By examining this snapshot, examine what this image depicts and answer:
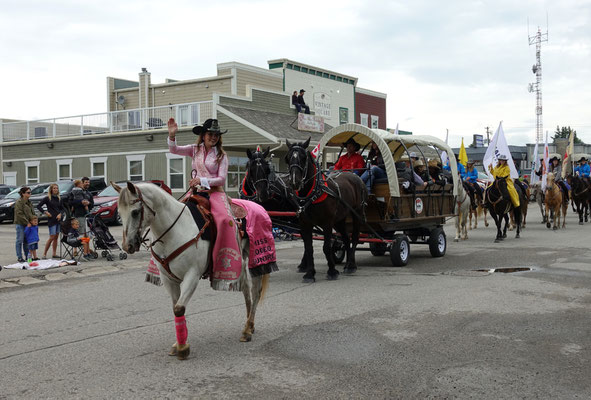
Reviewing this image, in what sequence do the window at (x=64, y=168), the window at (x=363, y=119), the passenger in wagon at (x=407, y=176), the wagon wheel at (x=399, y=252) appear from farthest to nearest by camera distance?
the window at (x=363, y=119), the window at (x=64, y=168), the passenger in wagon at (x=407, y=176), the wagon wheel at (x=399, y=252)

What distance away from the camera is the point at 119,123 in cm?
3241

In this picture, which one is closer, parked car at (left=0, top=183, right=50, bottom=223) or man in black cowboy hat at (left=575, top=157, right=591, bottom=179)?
parked car at (left=0, top=183, right=50, bottom=223)

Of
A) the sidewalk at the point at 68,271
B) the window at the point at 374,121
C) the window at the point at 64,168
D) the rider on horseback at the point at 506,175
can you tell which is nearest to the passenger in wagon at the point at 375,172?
the sidewalk at the point at 68,271

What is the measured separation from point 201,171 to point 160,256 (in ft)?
3.79

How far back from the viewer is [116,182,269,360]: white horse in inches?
211

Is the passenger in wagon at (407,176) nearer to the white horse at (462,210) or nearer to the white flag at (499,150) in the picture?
the white horse at (462,210)

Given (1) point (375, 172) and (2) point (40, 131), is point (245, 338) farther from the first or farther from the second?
(2) point (40, 131)

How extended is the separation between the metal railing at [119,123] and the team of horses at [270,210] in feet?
50.1

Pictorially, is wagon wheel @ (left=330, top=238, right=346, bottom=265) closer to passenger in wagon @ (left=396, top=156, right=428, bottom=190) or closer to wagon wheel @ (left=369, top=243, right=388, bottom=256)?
wagon wheel @ (left=369, top=243, right=388, bottom=256)

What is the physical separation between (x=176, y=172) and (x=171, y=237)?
954 inches

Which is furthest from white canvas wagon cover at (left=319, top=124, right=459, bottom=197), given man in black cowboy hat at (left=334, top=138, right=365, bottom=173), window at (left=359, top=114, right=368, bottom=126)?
window at (left=359, top=114, right=368, bottom=126)

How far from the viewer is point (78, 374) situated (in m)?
5.38

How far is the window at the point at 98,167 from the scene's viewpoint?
31609 mm

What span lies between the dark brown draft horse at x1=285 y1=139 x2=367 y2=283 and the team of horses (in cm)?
2
